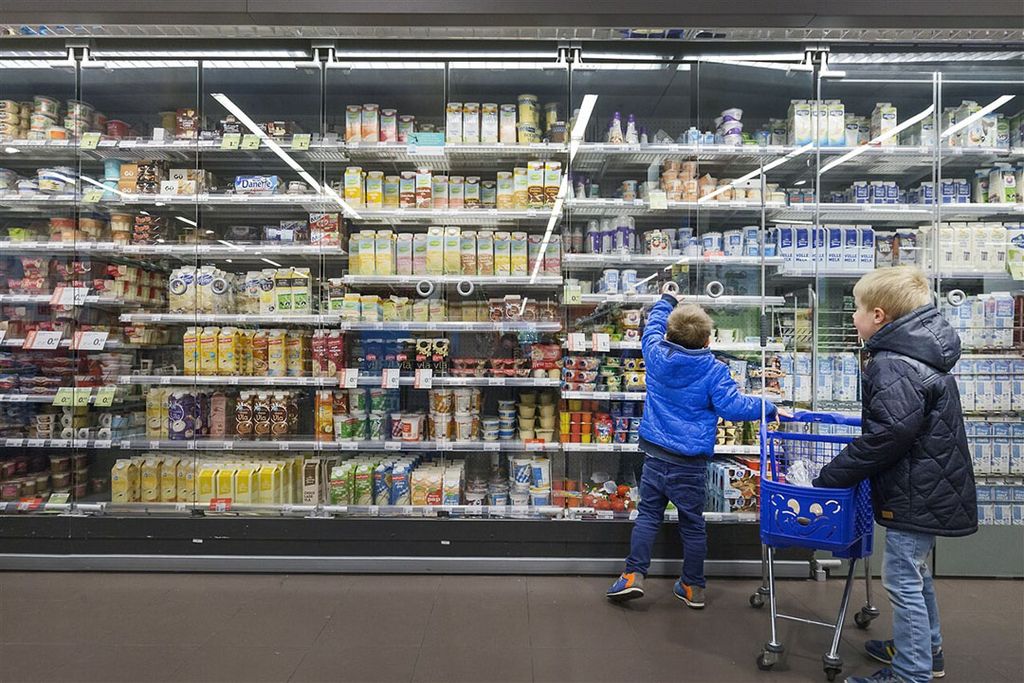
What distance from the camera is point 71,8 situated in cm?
332

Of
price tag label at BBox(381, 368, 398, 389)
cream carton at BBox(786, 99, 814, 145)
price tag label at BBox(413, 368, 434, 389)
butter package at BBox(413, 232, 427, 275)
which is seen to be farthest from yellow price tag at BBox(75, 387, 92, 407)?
cream carton at BBox(786, 99, 814, 145)

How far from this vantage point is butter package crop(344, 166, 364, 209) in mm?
4000

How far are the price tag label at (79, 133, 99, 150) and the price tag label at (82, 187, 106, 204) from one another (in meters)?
0.28

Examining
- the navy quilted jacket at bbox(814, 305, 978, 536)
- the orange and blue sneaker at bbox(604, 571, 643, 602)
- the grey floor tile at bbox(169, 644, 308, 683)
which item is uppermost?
the navy quilted jacket at bbox(814, 305, 978, 536)

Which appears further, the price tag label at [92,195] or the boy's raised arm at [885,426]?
the price tag label at [92,195]

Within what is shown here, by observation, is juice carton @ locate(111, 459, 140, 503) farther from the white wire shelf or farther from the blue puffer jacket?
the blue puffer jacket

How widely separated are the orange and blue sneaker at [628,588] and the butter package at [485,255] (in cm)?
212

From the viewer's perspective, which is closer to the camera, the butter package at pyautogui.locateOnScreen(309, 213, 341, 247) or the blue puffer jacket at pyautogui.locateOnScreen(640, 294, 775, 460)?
the blue puffer jacket at pyautogui.locateOnScreen(640, 294, 775, 460)

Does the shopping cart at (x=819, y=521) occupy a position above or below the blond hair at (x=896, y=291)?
below

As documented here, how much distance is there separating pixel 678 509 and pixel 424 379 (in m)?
1.81

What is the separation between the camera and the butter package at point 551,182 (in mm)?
3955

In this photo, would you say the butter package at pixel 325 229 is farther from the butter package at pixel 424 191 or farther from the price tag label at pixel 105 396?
the price tag label at pixel 105 396

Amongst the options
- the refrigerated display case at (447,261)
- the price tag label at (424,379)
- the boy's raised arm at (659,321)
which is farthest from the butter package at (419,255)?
the boy's raised arm at (659,321)

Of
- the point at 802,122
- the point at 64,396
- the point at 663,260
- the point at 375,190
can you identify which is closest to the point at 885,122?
the point at 802,122
